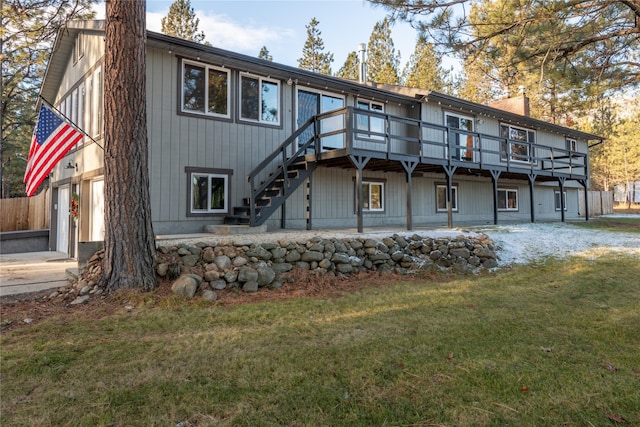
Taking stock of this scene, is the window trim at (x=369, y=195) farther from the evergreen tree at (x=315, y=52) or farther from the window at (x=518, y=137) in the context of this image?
the evergreen tree at (x=315, y=52)

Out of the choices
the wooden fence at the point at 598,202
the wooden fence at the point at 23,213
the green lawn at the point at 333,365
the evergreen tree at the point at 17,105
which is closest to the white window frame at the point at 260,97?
the green lawn at the point at 333,365

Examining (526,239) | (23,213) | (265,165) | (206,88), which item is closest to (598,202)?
(526,239)

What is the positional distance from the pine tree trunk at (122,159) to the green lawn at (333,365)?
0.71 m

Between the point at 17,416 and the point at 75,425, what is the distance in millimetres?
492

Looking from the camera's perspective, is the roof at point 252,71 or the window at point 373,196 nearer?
the roof at point 252,71

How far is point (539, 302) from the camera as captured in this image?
545 centimetres

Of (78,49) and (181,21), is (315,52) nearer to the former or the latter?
(181,21)

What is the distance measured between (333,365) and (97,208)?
888 centimetres

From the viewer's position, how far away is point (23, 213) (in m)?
16.2

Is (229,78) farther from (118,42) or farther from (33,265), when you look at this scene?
(33,265)

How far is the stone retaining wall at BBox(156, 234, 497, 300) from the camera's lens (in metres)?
6.07

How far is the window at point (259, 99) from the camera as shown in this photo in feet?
33.3

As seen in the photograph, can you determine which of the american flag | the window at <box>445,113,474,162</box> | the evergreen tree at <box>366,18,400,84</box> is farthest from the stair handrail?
the evergreen tree at <box>366,18,400,84</box>

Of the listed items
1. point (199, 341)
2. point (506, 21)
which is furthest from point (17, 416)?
point (506, 21)
